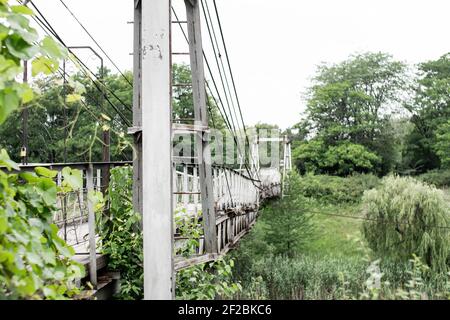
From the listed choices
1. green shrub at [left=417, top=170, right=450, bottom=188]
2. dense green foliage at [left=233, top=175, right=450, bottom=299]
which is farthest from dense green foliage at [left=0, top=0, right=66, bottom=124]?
green shrub at [left=417, top=170, right=450, bottom=188]

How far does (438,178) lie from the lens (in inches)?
933

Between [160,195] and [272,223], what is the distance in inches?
608

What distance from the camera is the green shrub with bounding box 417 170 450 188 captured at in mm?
23188

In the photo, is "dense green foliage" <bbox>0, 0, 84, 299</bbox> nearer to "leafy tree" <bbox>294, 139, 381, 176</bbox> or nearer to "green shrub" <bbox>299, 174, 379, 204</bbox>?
"green shrub" <bbox>299, 174, 379, 204</bbox>

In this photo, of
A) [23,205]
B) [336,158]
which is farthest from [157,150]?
[336,158]

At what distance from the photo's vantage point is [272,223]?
55.9 ft

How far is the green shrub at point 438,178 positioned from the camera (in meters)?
23.2

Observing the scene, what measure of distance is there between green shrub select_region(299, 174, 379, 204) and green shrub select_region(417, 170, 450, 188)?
258cm

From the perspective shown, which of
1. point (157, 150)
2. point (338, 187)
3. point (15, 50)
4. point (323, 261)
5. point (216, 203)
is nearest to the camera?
point (15, 50)

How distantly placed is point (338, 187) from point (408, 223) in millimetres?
12369

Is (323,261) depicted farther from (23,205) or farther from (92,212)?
(23,205)
